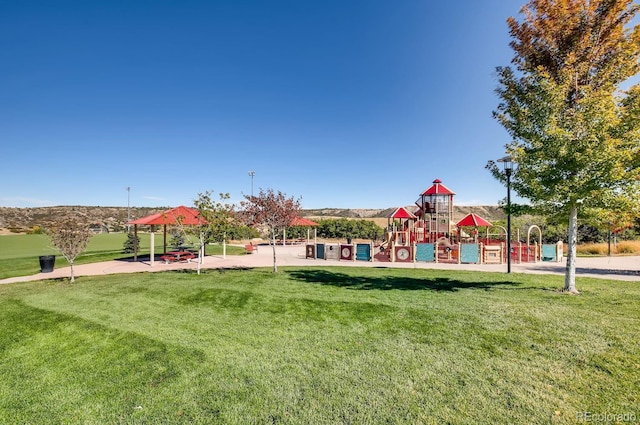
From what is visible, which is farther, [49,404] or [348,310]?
[348,310]

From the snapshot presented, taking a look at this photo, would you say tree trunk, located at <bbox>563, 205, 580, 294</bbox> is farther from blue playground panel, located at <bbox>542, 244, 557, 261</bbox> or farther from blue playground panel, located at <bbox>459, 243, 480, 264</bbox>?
blue playground panel, located at <bbox>542, 244, 557, 261</bbox>

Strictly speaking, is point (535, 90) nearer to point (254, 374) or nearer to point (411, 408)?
point (411, 408)

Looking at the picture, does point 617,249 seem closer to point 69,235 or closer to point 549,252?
point 549,252

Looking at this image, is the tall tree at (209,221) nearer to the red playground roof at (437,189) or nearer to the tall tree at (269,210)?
the tall tree at (269,210)

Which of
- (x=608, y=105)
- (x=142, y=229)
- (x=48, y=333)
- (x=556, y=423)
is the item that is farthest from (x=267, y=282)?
(x=142, y=229)

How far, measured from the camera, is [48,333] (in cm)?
590

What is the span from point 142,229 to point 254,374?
60.8 m

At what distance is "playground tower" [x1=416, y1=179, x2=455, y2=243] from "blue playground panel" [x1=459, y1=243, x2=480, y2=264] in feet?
15.4

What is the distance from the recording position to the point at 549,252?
19500 mm

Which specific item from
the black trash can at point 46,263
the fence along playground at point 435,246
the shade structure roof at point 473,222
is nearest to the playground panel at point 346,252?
the fence along playground at point 435,246

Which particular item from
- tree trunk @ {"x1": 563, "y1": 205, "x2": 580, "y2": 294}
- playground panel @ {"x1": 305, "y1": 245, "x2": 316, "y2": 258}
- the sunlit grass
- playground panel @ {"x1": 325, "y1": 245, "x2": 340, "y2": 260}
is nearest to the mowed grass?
tree trunk @ {"x1": 563, "y1": 205, "x2": 580, "y2": 294}

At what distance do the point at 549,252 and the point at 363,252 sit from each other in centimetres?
1260

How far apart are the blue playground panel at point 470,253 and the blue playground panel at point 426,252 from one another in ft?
5.49

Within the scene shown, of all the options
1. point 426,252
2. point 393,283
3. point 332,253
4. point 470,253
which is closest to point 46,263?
point 332,253
